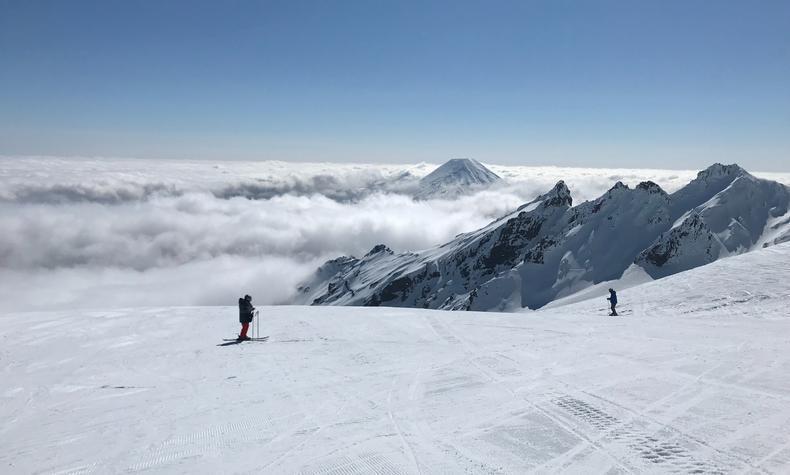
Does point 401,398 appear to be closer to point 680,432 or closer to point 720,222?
point 680,432

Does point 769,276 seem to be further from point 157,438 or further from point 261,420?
point 157,438

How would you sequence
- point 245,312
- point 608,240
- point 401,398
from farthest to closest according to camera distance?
point 608,240 < point 245,312 < point 401,398

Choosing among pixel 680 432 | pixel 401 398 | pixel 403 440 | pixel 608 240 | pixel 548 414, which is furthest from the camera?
pixel 608 240

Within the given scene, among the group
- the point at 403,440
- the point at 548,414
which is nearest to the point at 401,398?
the point at 403,440

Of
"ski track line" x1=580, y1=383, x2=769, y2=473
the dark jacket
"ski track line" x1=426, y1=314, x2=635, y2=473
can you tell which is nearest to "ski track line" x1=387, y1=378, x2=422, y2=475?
"ski track line" x1=426, y1=314, x2=635, y2=473

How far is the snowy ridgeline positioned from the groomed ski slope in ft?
291

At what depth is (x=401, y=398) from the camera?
9141 mm

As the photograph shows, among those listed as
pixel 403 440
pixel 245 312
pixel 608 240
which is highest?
pixel 403 440

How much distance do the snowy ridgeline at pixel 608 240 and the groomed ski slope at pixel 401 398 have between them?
88.8 m

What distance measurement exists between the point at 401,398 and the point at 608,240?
117 meters

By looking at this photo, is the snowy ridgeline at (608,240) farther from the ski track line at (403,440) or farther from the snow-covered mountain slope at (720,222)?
the ski track line at (403,440)

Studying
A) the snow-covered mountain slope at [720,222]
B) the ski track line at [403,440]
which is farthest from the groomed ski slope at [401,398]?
the snow-covered mountain slope at [720,222]

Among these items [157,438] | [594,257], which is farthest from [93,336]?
[594,257]

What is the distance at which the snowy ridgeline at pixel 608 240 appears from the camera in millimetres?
101500
